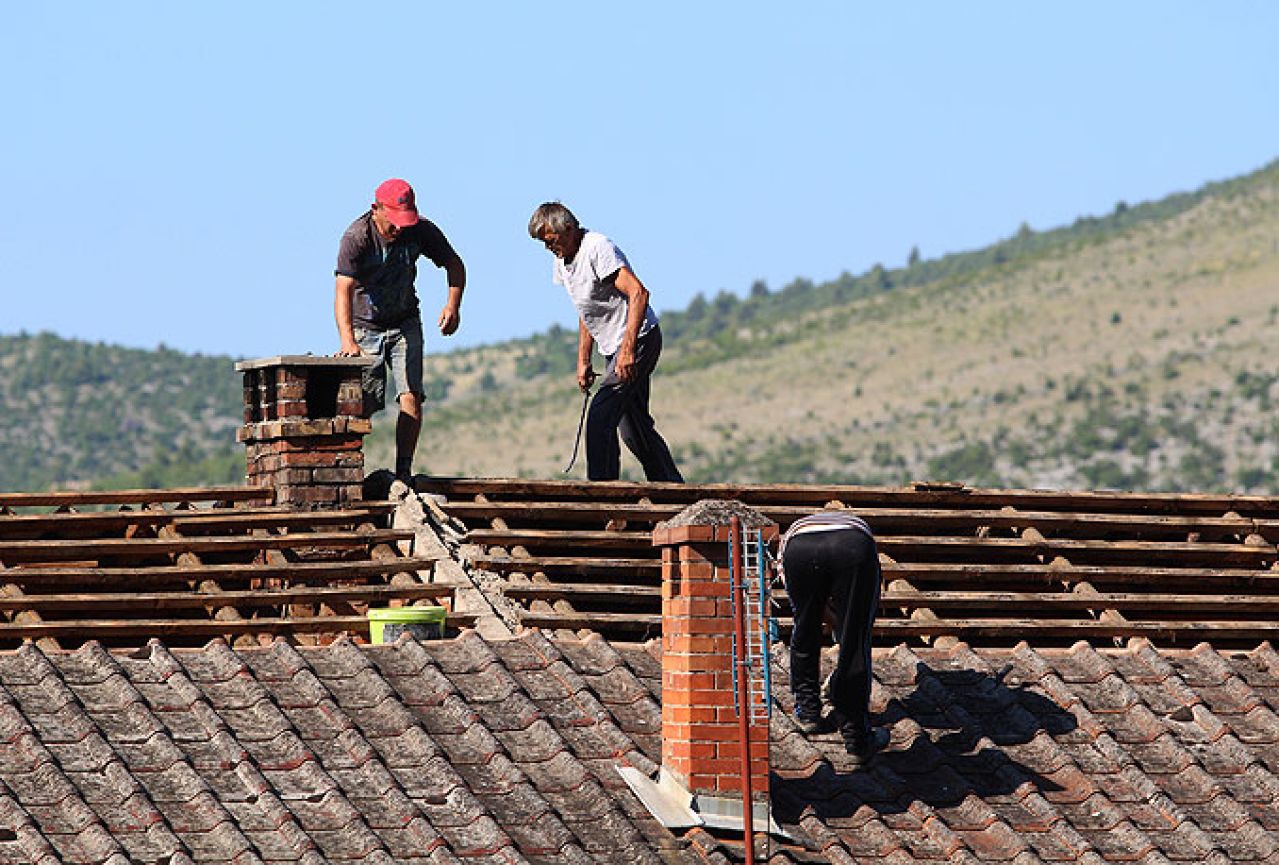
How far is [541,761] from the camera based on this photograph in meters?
11.8

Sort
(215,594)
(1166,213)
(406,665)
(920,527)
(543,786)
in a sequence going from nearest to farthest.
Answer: (543,786), (406,665), (215,594), (920,527), (1166,213)

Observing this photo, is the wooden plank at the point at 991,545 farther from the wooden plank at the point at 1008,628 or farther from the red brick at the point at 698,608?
the red brick at the point at 698,608

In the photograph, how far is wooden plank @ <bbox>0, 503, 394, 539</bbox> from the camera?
14.6 metres

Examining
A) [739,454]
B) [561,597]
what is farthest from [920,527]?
[739,454]

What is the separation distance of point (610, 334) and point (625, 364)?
42cm

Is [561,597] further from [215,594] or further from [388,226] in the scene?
[388,226]

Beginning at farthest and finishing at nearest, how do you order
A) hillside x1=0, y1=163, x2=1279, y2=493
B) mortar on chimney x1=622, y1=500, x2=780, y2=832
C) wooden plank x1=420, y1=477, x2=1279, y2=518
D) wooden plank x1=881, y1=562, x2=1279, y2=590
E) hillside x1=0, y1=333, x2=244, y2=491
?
hillside x1=0, y1=333, x2=244, y2=491 → hillside x1=0, y1=163, x2=1279, y2=493 → wooden plank x1=420, y1=477, x2=1279, y2=518 → wooden plank x1=881, y1=562, x2=1279, y2=590 → mortar on chimney x1=622, y1=500, x2=780, y2=832

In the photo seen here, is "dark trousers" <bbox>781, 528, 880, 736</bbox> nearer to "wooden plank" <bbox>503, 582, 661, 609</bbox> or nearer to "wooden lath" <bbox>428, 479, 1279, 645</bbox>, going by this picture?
"wooden lath" <bbox>428, 479, 1279, 645</bbox>

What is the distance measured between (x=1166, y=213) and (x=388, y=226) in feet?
325

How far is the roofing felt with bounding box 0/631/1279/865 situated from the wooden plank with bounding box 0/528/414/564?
1.78 m

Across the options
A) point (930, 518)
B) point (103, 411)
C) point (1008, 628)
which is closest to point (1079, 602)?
point (1008, 628)

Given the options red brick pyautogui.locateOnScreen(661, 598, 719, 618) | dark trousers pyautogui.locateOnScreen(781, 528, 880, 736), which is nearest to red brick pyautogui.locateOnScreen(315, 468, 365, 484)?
dark trousers pyautogui.locateOnScreen(781, 528, 880, 736)

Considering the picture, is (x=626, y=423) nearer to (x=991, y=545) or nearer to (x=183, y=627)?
(x=991, y=545)

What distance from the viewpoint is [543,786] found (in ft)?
38.1
